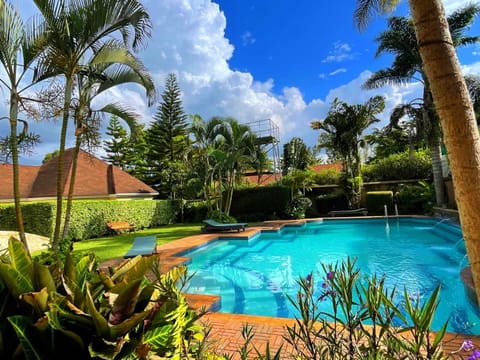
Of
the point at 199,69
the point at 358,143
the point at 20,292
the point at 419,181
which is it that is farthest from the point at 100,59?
the point at 419,181

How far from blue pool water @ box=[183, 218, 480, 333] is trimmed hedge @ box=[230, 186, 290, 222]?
4.45 metres

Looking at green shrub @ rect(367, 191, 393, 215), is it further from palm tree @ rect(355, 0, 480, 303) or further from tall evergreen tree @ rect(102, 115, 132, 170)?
tall evergreen tree @ rect(102, 115, 132, 170)

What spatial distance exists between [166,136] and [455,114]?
32138 mm

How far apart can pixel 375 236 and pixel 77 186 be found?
Result: 58.6 ft

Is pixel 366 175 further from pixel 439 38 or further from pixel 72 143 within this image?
pixel 439 38

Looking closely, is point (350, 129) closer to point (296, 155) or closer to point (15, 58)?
point (296, 155)

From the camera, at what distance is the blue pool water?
17.4 feet

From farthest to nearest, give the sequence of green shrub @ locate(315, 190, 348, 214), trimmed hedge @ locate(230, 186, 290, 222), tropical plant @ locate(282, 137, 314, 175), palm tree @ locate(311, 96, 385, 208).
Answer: tropical plant @ locate(282, 137, 314, 175) → green shrub @ locate(315, 190, 348, 214) → trimmed hedge @ locate(230, 186, 290, 222) → palm tree @ locate(311, 96, 385, 208)

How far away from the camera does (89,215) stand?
1416 cm

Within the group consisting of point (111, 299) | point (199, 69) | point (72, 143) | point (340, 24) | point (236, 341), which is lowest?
point (236, 341)

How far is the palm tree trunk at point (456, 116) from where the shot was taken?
57.4 inches

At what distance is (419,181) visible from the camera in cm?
1845

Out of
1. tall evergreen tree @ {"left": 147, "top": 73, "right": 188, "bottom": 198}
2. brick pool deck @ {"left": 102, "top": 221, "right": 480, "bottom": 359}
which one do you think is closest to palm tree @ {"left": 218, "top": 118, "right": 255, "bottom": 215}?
brick pool deck @ {"left": 102, "top": 221, "right": 480, "bottom": 359}

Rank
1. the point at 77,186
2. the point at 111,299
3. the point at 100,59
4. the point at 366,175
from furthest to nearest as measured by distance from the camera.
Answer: the point at 366,175 < the point at 77,186 < the point at 100,59 < the point at 111,299
